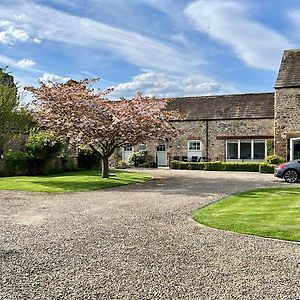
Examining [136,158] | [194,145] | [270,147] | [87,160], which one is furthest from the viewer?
[136,158]

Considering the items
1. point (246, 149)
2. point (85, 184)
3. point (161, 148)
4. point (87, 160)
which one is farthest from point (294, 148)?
point (85, 184)

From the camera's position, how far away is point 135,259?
655 centimetres

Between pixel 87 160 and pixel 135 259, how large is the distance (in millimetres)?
24341

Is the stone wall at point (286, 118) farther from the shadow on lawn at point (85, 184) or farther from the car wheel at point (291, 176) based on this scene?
the shadow on lawn at point (85, 184)

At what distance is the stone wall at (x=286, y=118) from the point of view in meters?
29.3

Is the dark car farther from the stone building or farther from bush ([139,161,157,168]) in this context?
bush ([139,161,157,168])

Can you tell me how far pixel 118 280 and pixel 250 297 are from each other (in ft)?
5.58

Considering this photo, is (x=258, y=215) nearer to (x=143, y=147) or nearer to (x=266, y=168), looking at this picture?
(x=266, y=168)

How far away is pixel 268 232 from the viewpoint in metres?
8.33

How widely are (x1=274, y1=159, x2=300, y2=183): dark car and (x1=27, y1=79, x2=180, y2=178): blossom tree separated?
5.90 metres

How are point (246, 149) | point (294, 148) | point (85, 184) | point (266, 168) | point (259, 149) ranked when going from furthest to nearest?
1. point (246, 149)
2. point (259, 149)
3. point (294, 148)
4. point (266, 168)
5. point (85, 184)

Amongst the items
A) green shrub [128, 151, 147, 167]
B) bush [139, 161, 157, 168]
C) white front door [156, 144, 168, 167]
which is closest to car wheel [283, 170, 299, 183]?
bush [139, 161, 157, 168]

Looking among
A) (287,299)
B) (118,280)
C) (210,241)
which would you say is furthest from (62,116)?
(287,299)

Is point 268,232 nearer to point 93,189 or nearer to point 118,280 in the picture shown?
point 118,280
